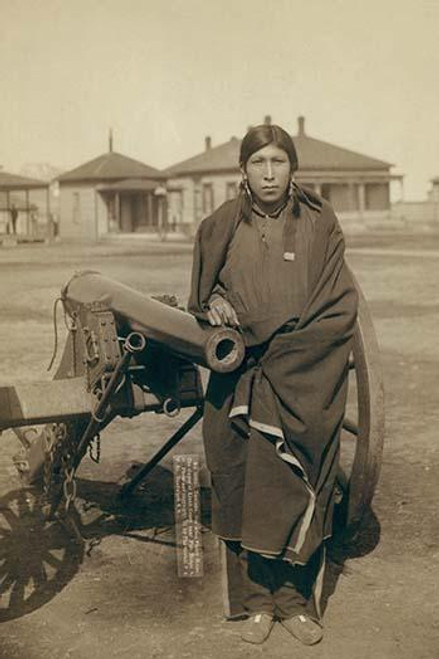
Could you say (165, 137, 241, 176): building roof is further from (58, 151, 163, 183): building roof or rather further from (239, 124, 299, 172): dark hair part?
(239, 124, 299, 172): dark hair part

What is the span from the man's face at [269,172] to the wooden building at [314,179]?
36528mm

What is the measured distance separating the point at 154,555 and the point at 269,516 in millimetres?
1102

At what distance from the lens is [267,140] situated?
10.3 ft

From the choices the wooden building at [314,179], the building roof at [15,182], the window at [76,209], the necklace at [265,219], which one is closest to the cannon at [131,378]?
the necklace at [265,219]

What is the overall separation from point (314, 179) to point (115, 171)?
893 centimetres

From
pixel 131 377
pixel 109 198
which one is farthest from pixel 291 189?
pixel 109 198

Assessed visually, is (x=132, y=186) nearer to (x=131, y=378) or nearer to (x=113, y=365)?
(x=131, y=378)

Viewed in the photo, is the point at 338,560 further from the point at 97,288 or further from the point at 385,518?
the point at 97,288

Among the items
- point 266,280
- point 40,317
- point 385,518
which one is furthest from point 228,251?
point 40,317

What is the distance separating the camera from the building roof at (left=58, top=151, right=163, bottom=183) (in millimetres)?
42531

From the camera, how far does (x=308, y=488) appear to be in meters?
3.22

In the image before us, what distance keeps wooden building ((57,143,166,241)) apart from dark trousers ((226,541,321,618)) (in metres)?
38.3

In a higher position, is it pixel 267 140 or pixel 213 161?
pixel 213 161

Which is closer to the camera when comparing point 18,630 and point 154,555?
point 18,630
